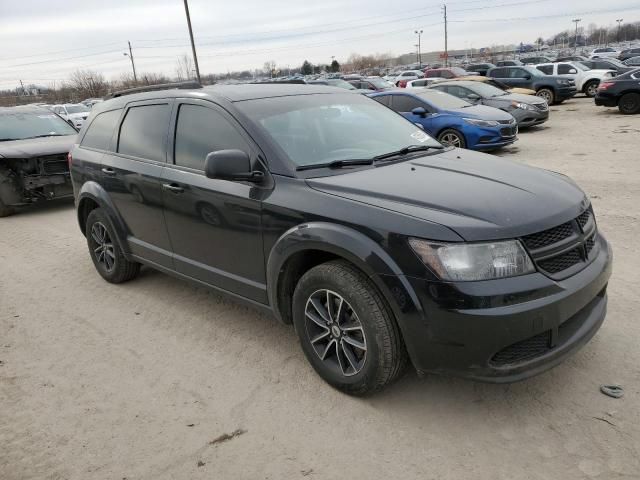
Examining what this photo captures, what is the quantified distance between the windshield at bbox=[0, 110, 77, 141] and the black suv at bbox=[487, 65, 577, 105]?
17569mm

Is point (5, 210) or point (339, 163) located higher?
point (339, 163)

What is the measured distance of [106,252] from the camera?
5129mm

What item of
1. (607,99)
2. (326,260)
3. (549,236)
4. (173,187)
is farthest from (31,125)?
(607,99)

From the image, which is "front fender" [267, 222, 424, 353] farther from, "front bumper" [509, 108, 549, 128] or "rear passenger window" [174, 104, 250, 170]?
"front bumper" [509, 108, 549, 128]

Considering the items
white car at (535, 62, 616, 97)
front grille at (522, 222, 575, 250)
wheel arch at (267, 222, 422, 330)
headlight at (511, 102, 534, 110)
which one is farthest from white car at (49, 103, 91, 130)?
front grille at (522, 222, 575, 250)

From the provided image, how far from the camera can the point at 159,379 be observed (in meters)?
3.44

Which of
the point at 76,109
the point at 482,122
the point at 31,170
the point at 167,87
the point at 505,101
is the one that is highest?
the point at 167,87

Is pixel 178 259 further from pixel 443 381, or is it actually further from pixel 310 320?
pixel 443 381

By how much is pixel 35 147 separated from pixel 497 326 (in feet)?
27.4

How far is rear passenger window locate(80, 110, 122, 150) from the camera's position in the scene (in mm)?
4816

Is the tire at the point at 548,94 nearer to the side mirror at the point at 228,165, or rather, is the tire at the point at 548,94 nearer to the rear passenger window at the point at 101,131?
the rear passenger window at the point at 101,131

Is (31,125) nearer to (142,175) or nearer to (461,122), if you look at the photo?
(142,175)

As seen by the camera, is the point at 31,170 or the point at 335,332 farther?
the point at 31,170

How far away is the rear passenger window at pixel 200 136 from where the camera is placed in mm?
3539
